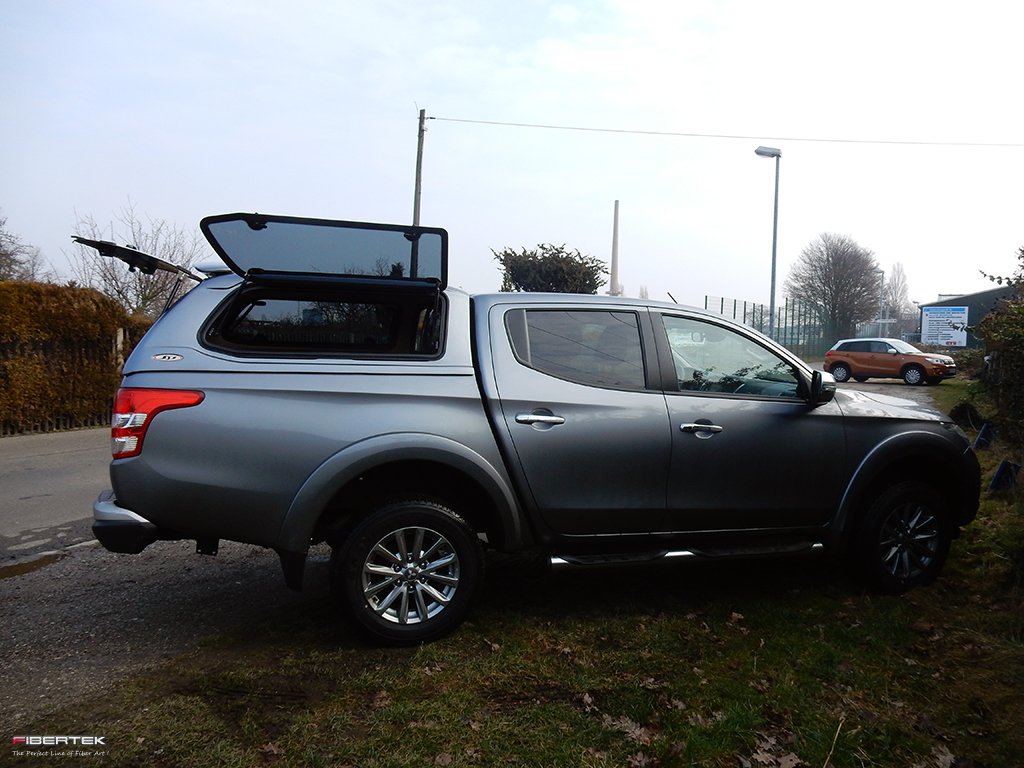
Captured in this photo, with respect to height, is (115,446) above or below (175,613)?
above

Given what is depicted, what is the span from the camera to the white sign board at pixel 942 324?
129 feet

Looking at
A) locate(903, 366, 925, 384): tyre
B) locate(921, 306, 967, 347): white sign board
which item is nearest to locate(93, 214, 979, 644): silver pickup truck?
locate(903, 366, 925, 384): tyre

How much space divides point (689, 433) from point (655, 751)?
5.71 feet

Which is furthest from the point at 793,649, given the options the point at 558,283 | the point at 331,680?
the point at 558,283

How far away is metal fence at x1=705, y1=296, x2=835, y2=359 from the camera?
98.2ft

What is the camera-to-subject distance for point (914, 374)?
2408cm

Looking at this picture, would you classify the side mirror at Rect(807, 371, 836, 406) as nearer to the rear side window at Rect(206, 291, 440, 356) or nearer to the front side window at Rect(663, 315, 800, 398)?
the front side window at Rect(663, 315, 800, 398)

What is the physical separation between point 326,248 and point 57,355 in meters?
11.4

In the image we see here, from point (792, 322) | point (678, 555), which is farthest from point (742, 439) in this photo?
point (792, 322)

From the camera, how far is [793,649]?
3.79m

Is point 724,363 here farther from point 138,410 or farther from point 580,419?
point 138,410

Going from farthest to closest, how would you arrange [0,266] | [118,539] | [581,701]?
[0,266] → [118,539] → [581,701]

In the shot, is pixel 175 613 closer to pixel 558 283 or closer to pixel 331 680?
pixel 331 680

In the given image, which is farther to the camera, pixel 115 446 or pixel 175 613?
pixel 175 613
